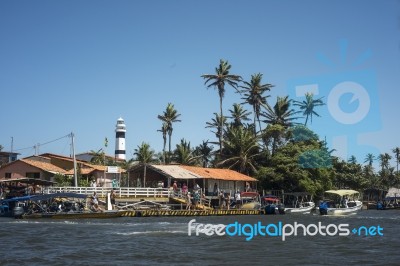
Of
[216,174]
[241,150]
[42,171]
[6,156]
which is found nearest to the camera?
[216,174]

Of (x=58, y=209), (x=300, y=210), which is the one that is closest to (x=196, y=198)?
(x=300, y=210)

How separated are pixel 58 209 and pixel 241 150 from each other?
31.7 meters

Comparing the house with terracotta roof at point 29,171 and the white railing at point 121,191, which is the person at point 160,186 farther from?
the house with terracotta roof at point 29,171

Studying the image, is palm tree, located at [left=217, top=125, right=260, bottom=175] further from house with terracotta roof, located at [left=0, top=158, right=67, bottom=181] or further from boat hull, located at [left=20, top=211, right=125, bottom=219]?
boat hull, located at [left=20, top=211, right=125, bottom=219]

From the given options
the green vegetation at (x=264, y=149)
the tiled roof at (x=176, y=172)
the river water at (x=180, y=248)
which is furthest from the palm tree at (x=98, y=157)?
the river water at (x=180, y=248)

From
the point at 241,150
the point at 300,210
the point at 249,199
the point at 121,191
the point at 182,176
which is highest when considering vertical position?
the point at 241,150

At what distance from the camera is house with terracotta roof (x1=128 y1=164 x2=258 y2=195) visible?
4862cm

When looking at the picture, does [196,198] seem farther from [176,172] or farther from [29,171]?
[29,171]

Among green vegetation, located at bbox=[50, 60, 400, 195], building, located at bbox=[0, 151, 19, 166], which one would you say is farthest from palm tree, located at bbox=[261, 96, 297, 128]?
building, located at bbox=[0, 151, 19, 166]

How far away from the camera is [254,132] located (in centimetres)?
6981

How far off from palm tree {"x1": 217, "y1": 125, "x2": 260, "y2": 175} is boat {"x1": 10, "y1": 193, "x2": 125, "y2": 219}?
28313 mm

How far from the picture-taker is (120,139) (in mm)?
99375

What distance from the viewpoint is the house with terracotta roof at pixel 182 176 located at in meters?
48.6

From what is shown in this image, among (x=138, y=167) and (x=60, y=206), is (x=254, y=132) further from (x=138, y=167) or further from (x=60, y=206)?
(x=60, y=206)
